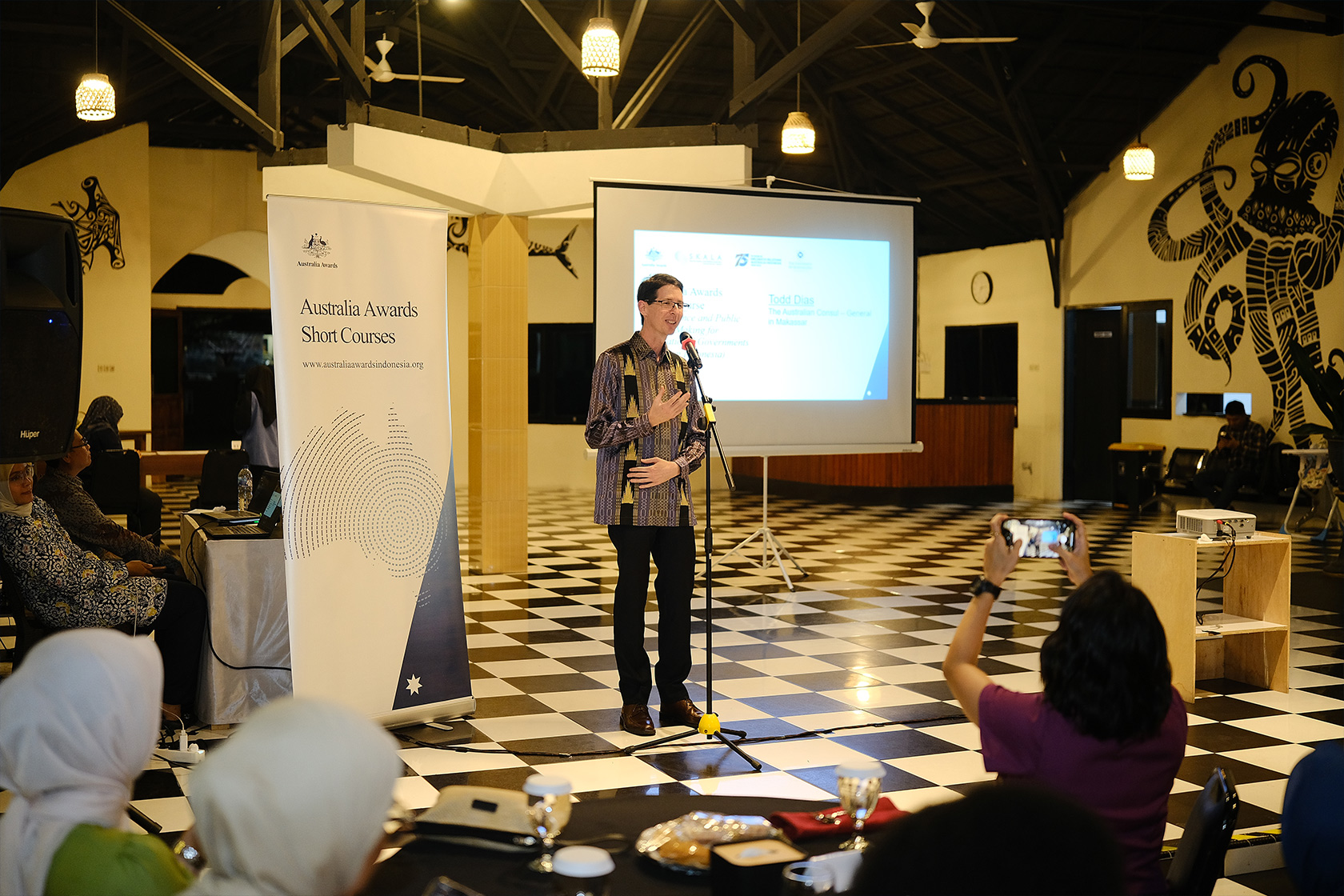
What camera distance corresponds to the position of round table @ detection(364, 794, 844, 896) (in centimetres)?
150

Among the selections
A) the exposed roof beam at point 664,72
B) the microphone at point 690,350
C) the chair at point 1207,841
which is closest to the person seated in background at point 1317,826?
the chair at point 1207,841

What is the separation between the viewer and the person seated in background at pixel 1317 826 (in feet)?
5.29

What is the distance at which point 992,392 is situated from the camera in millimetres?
15258

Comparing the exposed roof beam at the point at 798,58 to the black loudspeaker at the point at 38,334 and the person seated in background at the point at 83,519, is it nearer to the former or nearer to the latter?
the person seated in background at the point at 83,519

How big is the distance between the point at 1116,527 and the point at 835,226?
5.48 meters

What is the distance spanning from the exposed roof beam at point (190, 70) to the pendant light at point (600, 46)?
264 cm

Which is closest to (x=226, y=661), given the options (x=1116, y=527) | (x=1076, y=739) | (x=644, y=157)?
(x=1076, y=739)

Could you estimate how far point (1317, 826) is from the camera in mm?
1639

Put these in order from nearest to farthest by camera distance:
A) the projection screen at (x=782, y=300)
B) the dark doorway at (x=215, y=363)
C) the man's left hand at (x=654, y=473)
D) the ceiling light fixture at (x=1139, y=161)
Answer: the man's left hand at (x=654, y=473), the projection screen at (x=782, y=300), the ceiling light fixture at (x=1139, y=161), the dark doorway at (x=215, y=363)

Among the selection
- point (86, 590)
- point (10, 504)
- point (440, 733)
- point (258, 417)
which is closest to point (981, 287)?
point (258, 417)

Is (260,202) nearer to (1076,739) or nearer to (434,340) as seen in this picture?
(434,340)

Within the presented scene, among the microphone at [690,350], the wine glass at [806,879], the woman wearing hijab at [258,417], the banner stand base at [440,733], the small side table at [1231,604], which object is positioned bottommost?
the banner stand base at [440,733]

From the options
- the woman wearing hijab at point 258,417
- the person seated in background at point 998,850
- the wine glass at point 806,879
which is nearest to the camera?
the person seated in background at point 998,850

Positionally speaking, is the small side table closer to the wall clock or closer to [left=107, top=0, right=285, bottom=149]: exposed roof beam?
[left=107, top=0, right=285, bottom=149]: exposed roof beam
